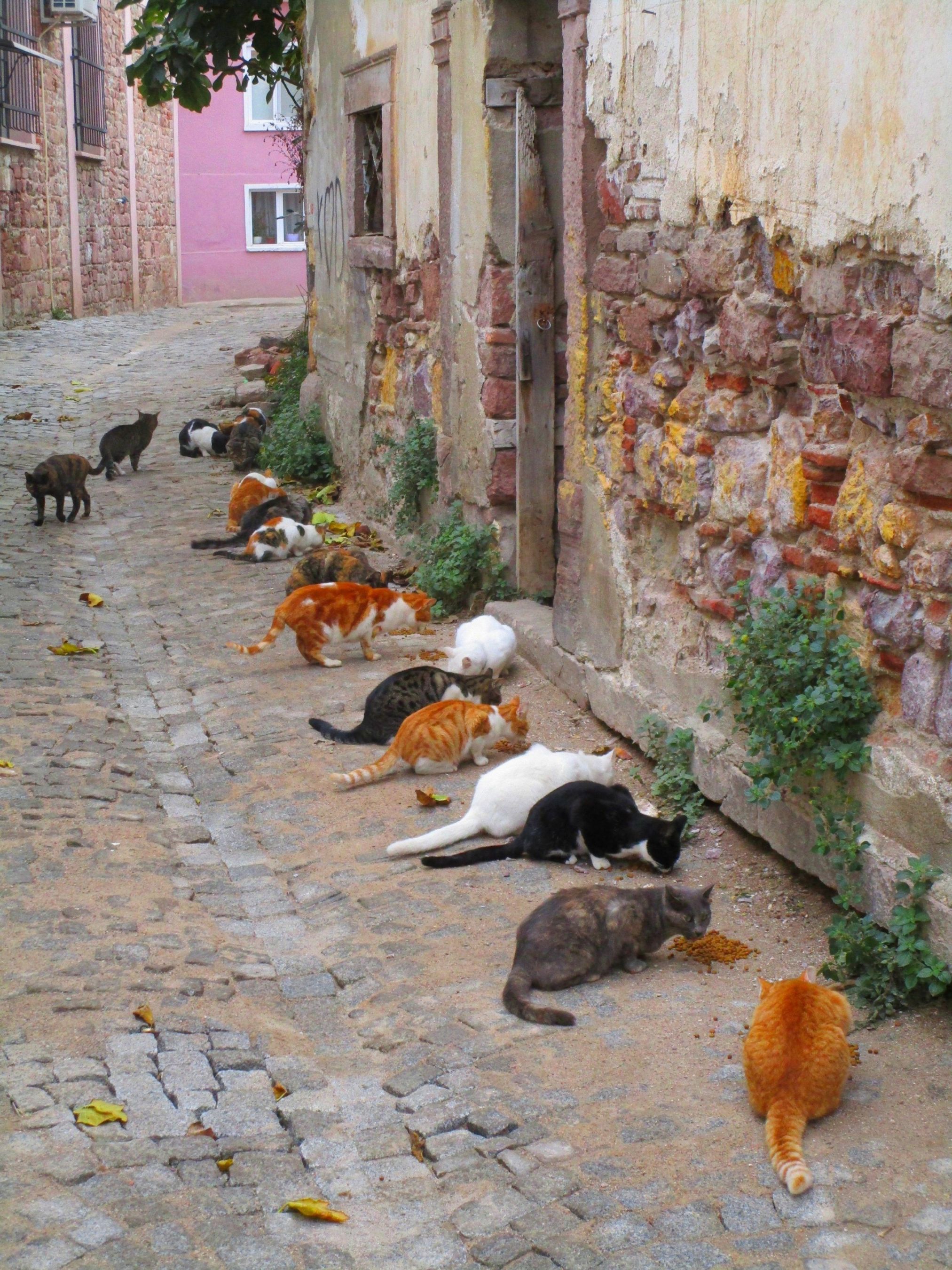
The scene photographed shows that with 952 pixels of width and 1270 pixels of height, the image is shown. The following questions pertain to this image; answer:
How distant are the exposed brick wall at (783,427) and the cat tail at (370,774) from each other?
1254 millimetres

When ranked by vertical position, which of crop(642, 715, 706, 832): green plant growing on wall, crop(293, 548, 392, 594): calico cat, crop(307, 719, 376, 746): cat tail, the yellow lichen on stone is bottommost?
crop(307, 719, 376, 746): cat tail

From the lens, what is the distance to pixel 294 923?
4867mm

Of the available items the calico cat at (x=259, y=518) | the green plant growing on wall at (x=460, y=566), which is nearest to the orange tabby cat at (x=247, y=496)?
the calico cat at (x=259, y=518)

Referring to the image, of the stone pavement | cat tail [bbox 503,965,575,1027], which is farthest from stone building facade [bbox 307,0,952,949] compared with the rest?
cat tail [bbox 503,965,575,1027]

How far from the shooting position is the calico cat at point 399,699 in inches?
252

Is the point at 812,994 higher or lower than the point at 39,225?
lower

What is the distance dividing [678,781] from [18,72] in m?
20.4

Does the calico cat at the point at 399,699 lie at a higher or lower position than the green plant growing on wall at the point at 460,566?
lower

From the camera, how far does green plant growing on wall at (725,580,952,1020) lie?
12.5 feet

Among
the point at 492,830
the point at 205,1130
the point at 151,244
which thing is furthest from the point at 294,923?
the point at 151,244

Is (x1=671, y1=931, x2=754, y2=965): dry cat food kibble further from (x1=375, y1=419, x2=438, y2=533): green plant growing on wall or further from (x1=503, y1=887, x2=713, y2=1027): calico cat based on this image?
(x1=375, y1=419, x2=438, y2=533): green plant growing on wall

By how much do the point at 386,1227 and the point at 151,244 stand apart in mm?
28574

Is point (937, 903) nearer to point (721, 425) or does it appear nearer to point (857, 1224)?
point (857, 1224)

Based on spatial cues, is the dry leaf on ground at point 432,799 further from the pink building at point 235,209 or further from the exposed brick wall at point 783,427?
the pink building at point 235,209
